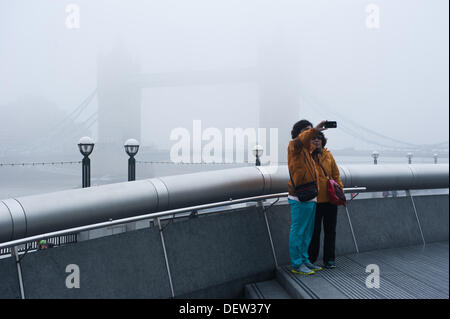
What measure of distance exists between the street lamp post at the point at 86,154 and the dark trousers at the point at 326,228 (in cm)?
364

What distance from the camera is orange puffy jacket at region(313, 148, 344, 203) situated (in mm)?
2914

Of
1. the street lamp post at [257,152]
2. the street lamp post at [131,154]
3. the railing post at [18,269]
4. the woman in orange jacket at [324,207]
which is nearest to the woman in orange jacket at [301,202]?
the woman in orange jacket at [324,207]

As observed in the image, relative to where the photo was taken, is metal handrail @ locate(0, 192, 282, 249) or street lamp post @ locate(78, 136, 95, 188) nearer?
metal handrail @ locate(0, 192, 282, 249)

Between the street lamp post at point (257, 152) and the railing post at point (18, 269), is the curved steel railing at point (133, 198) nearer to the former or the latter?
the railing post at point (18, 269)

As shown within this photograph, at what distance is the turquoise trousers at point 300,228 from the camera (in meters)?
2.77

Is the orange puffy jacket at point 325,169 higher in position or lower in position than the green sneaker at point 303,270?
higher

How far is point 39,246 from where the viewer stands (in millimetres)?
2357

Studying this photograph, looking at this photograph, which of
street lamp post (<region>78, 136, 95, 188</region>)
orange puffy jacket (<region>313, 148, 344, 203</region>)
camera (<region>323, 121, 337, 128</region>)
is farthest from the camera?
street lamp post (<region>78, 136, 95, 188</region>)

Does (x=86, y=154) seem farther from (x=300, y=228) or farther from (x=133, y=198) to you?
(x=300, y=228)

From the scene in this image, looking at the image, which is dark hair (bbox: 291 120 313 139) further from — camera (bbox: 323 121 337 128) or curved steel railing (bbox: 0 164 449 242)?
curved steel railing (bbox: 0 164 449 242)

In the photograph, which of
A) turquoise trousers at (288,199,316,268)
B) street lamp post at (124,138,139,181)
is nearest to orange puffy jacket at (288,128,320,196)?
turquoise trousers at (288,199,316,268)

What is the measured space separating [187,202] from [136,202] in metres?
0.42
